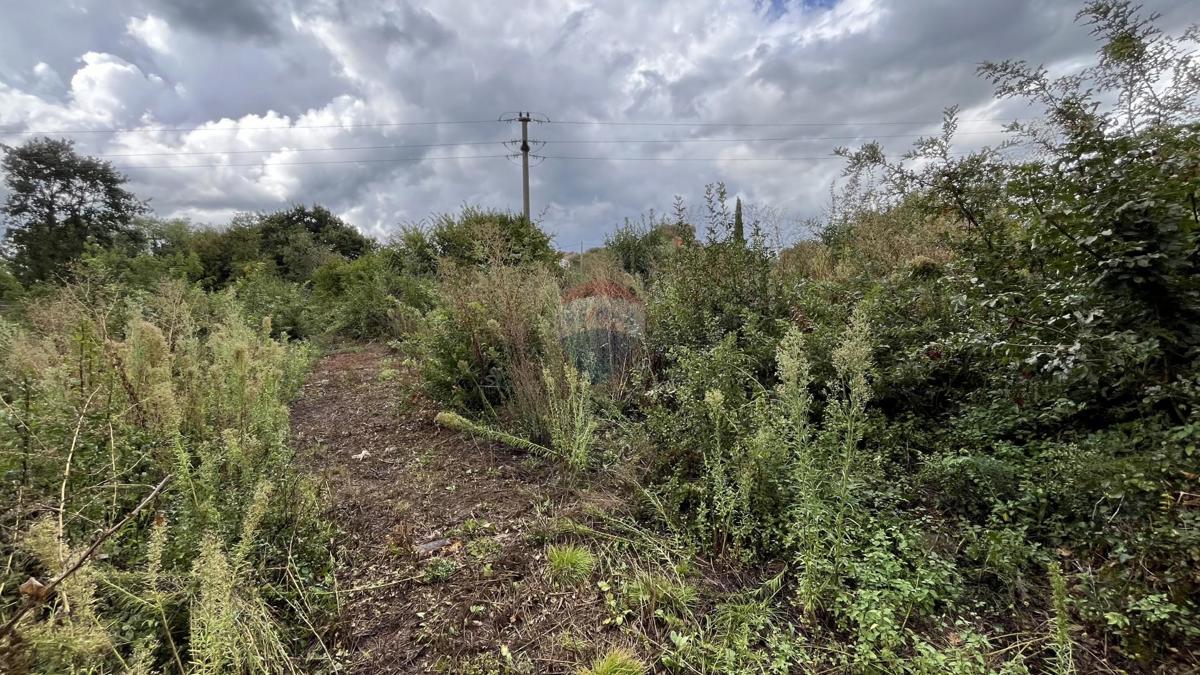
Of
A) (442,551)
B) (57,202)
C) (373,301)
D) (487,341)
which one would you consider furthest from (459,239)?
(57,202)

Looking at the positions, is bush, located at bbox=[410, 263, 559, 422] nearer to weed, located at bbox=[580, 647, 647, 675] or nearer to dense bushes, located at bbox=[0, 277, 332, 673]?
dense bushes, located at bbox=[0, 277, 332, 673]

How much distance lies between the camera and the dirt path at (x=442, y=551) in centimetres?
162

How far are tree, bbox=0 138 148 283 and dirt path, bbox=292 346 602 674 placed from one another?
1870 centimetres

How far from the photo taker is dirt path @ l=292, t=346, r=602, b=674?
5.31 ft

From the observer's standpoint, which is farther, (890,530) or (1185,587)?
(890,530)

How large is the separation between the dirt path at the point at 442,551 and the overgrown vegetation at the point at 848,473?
90 millimetres

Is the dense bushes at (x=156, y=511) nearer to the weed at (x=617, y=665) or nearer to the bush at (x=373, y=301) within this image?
the weed at (x=617, y=665)

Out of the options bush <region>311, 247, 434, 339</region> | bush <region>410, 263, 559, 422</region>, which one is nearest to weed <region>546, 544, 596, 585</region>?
bush <region>410, 263, 559, 422</region>

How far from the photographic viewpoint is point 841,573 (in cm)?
168

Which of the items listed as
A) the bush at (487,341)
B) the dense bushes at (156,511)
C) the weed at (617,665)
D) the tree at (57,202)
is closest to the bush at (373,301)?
the bush at (487,341)

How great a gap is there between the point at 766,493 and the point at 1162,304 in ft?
5.58

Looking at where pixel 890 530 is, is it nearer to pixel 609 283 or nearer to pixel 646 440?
pixel 646 440

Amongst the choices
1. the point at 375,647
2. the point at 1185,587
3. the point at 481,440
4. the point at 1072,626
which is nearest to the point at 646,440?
the point at 481,440

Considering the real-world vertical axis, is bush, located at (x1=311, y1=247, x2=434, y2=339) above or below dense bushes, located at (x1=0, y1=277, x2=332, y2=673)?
above
